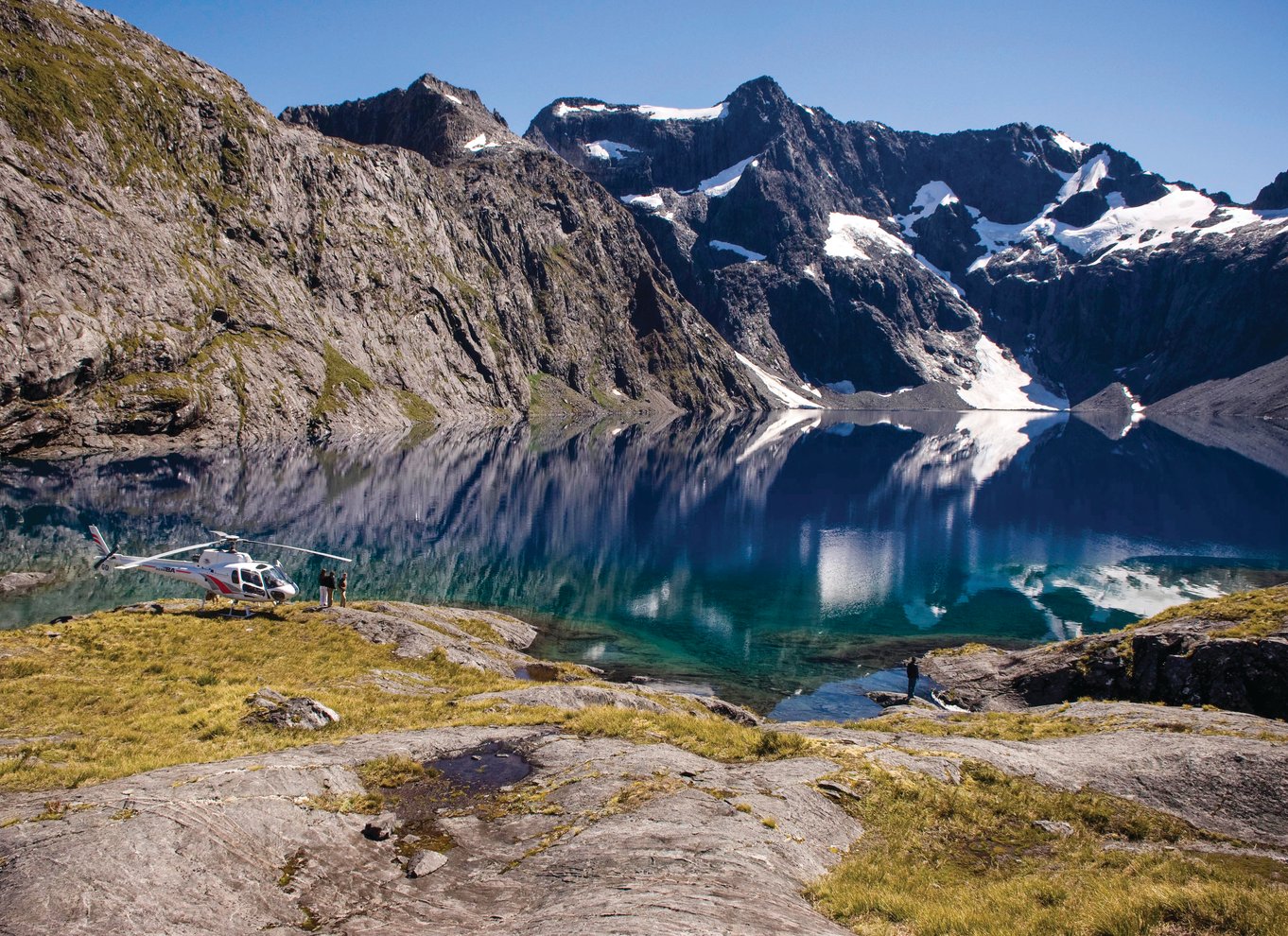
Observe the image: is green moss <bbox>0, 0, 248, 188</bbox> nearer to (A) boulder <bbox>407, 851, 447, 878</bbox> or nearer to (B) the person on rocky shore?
(B) the person on rocky shore

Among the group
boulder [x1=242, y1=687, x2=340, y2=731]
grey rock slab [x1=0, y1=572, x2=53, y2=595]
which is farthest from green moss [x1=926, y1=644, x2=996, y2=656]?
grey rock slab [x1=0, y1=572, x2=53, y2=595]

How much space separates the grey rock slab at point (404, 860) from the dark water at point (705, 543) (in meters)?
24.6

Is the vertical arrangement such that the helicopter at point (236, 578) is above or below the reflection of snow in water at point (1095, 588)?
above

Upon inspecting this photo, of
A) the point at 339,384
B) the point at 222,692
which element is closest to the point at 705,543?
the point at 222,692

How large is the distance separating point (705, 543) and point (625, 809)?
6472 centimetres

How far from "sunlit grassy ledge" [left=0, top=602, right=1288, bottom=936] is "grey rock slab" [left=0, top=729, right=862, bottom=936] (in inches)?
2.3

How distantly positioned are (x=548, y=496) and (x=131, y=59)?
14787 centimetres

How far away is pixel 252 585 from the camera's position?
109 feet

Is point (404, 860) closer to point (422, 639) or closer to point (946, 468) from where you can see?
point (422, 639)

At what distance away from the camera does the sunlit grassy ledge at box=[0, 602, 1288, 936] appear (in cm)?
1052

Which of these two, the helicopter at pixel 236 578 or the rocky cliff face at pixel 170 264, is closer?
the helicopter at pixel 236 578

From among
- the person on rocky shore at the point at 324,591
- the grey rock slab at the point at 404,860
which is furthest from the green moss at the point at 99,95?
the grey rock slab at the point at 404,860

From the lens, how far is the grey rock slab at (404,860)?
32.2 ft

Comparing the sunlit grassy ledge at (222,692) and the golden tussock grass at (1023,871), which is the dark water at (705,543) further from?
the golden tussock grass at (1023,871)
